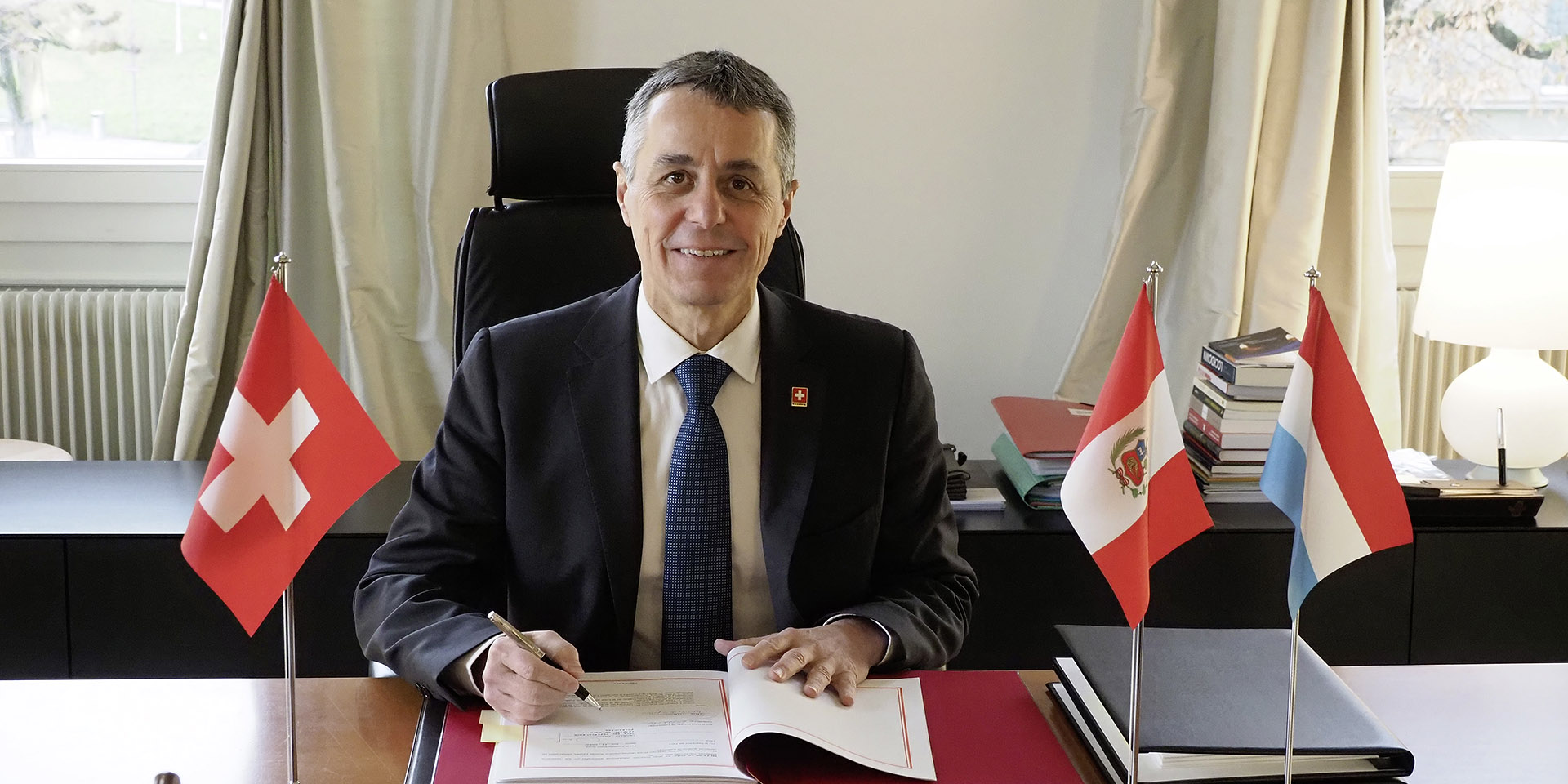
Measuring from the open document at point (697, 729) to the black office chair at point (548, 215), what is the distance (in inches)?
29.9

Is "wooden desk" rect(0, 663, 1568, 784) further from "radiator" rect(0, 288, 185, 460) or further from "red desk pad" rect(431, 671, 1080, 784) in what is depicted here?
"radiator" rect(0, 288, 185, 460)

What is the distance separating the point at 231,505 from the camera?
112cm

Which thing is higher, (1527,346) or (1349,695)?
(1527,346)

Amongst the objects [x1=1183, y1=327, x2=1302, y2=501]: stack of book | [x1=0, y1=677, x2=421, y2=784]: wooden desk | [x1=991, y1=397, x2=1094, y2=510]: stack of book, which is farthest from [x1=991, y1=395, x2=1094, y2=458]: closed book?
[x1=0, y1=677, x2=421, y2=784]: wooden desk

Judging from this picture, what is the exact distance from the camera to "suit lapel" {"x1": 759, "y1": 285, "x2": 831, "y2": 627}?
1489mm

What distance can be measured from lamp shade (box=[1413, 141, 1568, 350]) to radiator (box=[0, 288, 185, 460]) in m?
2.64

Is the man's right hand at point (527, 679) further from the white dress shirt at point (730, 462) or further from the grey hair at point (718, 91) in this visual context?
the grey hair at point (718, 91)

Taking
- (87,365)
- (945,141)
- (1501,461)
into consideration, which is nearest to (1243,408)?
(1501,461)

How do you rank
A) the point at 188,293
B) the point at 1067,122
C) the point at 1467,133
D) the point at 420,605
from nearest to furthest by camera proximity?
the point at 420,605
the point at 188,293
the point at 1067,122
the point at 1467,133

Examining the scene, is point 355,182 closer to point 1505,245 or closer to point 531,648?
point 531,648

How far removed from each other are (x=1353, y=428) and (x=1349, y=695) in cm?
29

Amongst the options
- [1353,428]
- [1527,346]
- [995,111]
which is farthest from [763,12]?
[1353,428]

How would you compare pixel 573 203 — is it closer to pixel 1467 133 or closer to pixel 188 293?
pixel 188 293

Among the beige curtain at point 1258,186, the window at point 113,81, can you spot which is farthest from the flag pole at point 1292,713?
the window at point 113,81
